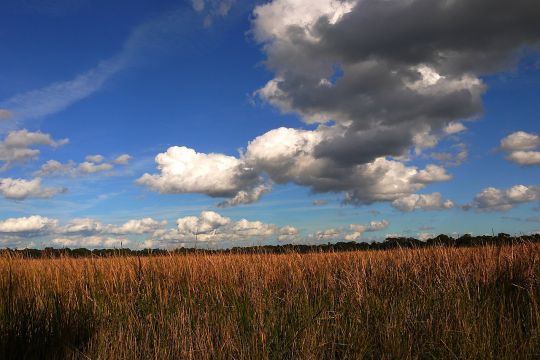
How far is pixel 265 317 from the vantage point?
6000mm

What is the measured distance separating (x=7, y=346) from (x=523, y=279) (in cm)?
751

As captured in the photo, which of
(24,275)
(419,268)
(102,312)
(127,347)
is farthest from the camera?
(419,268)

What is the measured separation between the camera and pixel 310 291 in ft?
25.6

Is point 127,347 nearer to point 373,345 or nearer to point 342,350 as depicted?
point 342,350

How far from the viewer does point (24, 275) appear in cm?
817

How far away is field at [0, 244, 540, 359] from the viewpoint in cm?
476

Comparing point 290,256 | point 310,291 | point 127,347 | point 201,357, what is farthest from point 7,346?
point 290,256

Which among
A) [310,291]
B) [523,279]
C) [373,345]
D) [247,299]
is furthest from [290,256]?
[373,345]

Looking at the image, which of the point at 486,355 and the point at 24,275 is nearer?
the point at 486,355

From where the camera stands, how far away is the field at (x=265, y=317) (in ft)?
15.6

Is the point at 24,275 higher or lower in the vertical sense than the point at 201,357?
higher

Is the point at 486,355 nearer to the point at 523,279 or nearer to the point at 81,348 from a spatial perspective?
the point at 523,279

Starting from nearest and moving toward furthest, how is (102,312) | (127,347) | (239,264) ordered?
1. (127,347)
2. (102,312)
3. (239,264)

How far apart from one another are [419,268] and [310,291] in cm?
261
